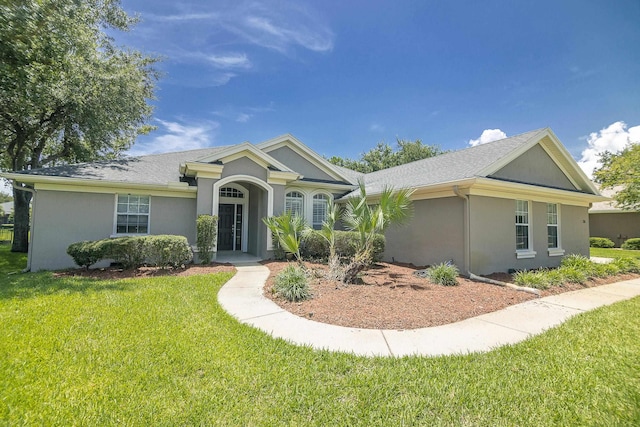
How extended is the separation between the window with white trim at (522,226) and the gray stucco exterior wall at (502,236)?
7.9 inches

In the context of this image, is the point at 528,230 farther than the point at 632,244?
No

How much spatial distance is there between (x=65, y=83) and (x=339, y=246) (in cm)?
1575

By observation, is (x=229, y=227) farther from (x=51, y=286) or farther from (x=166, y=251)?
(x=51, y=286)

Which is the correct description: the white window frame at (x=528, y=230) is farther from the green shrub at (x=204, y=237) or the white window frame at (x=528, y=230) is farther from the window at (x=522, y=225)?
the green shrub at (x=204, y=237)

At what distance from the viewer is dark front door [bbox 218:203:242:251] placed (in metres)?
14.3

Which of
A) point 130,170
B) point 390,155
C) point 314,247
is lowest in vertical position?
point 314,247

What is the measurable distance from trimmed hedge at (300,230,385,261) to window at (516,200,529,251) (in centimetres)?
507

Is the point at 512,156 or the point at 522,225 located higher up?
the point at 512,156

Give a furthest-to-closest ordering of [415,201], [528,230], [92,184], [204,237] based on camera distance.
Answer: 1. [415,201]
2. [528,230]
3. [204,237]
4. [92,184]

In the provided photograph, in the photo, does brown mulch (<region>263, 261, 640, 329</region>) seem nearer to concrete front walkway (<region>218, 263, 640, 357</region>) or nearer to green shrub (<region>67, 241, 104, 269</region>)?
concrete front walkway (<region>218, 263, 640, 357</region>)

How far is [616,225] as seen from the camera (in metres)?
23.3

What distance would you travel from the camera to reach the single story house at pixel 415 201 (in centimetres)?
955

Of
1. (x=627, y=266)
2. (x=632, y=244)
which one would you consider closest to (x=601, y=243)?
(x=632, y=244)

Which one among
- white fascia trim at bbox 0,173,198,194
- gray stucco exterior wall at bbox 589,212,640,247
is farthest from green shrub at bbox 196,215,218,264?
gray stucco exterior wall at bbox 589,212,640,247
